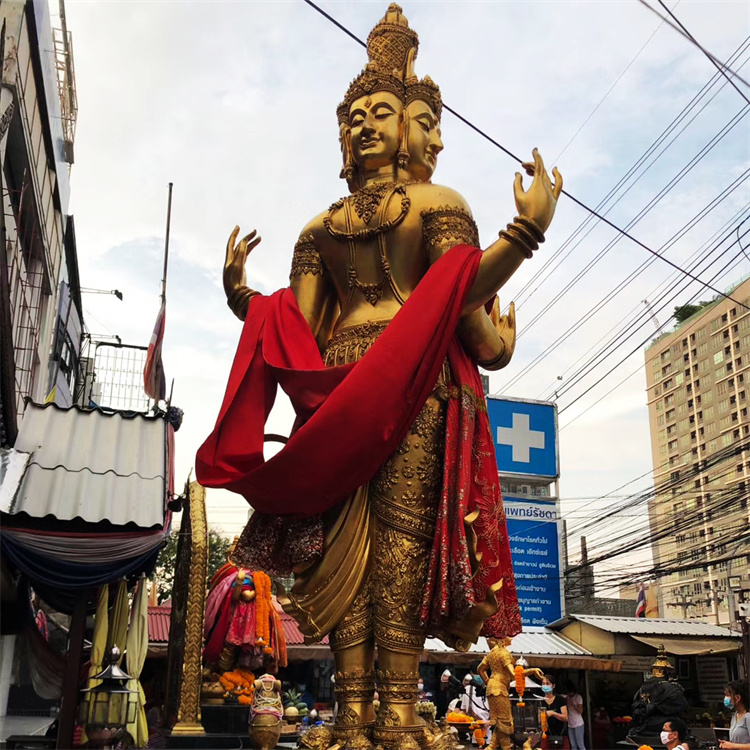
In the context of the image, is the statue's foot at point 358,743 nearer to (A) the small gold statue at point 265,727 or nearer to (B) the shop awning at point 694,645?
(A) the small gold statue at point 265,727

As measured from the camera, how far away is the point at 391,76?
4145 millimetres

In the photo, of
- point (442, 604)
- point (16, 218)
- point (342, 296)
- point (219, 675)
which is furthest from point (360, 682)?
point (16, 218)

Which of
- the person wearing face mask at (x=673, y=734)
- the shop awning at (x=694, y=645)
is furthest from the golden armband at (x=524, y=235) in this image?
the shop awning at (x=694, y=645)

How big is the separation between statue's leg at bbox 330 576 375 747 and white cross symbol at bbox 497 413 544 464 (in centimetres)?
1097

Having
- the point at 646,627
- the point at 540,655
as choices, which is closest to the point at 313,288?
the point at 540,655

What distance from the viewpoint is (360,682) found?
3.33 metres

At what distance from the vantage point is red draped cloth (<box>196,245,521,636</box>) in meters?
3.29

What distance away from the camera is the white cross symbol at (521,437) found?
46.4 feet

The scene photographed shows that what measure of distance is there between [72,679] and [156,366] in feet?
18.6

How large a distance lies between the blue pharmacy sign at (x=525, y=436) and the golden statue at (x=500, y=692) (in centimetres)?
867

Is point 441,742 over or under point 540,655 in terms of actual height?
over

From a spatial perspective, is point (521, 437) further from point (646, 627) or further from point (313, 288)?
point (313, 288)

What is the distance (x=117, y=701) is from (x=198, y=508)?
1.61m

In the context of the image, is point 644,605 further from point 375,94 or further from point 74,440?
point 375,94
